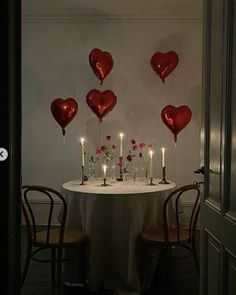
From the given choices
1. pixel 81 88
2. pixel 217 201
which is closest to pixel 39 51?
pixel 81 88

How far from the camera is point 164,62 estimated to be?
4422 millimetres

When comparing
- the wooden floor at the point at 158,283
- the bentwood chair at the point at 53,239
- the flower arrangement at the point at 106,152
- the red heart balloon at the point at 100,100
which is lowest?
the wooden floor at the point at 158,283

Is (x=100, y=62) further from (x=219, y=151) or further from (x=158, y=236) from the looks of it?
(x=219, y=151)

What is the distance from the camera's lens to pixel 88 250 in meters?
2.79

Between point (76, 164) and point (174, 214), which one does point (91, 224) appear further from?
point (76, 164)

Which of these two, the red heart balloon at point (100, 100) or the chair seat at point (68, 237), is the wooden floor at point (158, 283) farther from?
the red heart balloon at point (100, 100)

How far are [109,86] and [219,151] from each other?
10.6 ft

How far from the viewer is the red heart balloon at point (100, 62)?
14.0ft

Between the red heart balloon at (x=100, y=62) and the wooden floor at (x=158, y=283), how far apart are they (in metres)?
2.22

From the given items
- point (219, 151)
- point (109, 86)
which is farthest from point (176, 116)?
point (219, 151)

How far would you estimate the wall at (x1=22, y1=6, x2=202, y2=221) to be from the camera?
Answer: 4.73 meters

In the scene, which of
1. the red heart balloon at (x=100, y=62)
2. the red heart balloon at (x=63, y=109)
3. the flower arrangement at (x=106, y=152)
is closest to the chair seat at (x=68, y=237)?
the flower arrangement at (x=106, y=152)
